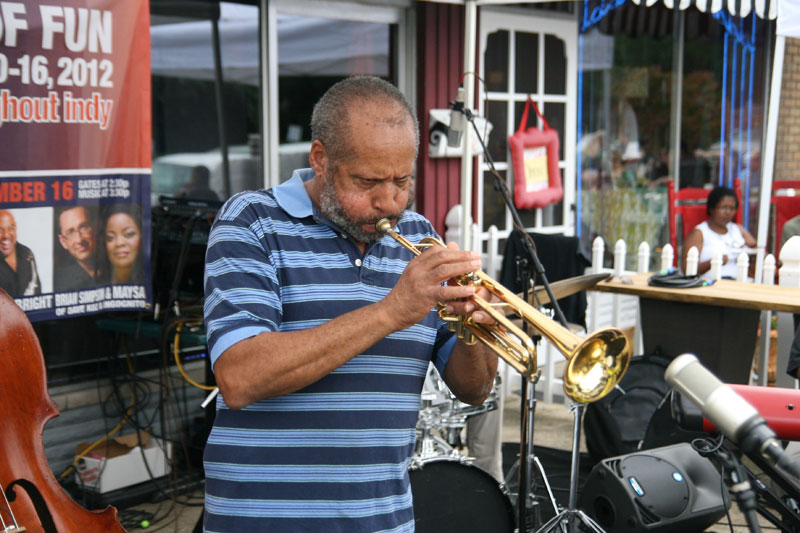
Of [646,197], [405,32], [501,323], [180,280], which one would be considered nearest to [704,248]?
[646,197]

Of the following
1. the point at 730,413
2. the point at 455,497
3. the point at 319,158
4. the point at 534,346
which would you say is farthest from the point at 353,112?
the point at 455,497

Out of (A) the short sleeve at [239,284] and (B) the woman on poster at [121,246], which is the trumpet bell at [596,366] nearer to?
(A) the short sleeve at [239,284]

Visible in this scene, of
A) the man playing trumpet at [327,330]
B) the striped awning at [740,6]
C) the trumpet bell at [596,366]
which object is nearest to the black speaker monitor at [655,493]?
the man playing trumpet at [327,330]

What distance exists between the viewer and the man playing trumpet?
1.82 m

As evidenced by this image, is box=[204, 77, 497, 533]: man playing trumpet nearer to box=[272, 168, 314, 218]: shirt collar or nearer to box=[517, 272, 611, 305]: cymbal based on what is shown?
box=[272, 168, 314, 218]: shirt collar

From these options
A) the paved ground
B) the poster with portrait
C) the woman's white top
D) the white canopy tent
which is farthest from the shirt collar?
the woman's white top

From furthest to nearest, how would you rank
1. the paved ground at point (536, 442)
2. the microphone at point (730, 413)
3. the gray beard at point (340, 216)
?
the paved ground at point (536, 442) < the gray beard at point (340, 216) < the microphone at point (730, 413)

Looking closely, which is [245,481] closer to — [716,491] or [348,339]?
[348,339]

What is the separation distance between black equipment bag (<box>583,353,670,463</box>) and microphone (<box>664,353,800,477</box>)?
3720 mm

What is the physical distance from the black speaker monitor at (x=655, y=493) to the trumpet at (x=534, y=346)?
180 cm

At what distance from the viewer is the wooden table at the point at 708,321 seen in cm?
A: 500

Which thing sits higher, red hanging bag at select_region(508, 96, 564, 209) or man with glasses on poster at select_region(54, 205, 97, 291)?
red hanging bag at select_region(508, 96, 564, 209)

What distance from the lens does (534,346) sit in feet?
6.45

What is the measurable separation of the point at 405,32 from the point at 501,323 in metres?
5.04
